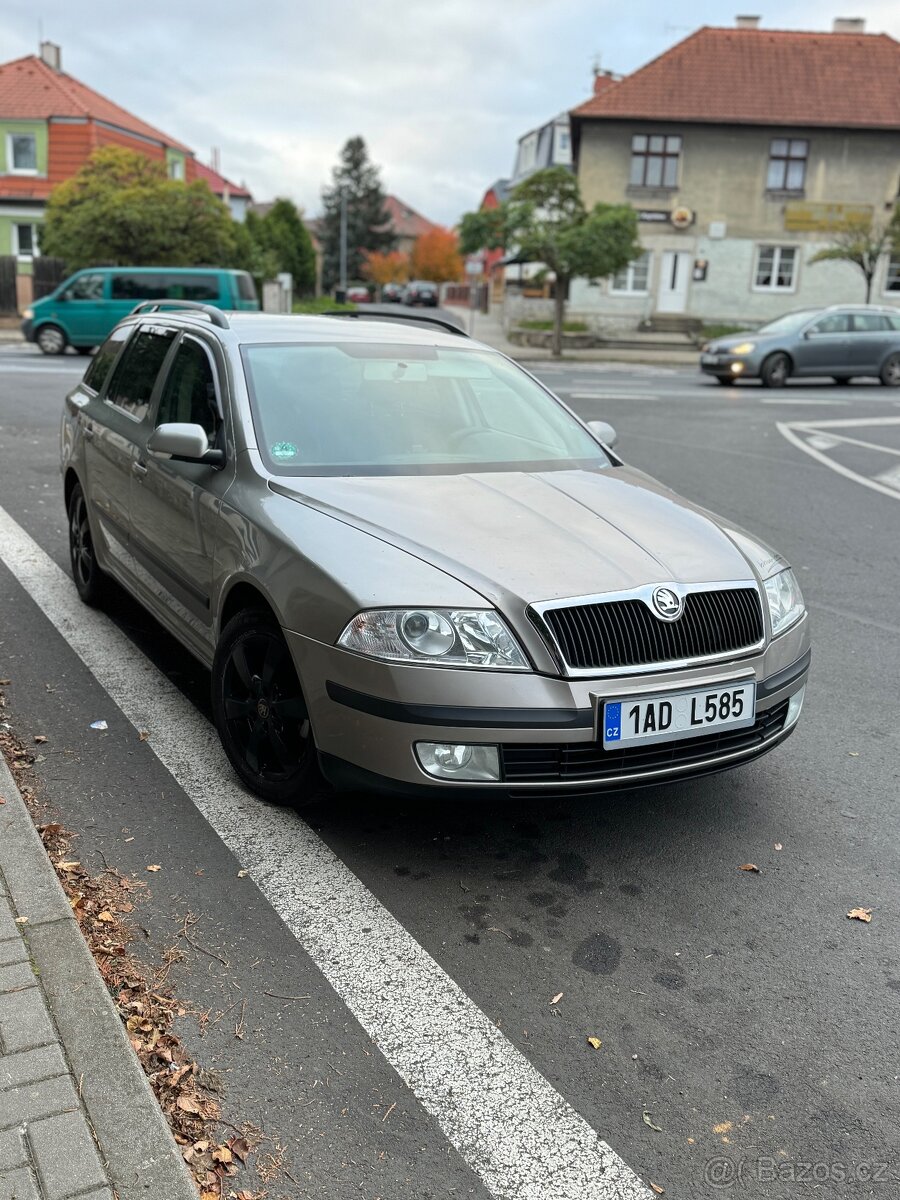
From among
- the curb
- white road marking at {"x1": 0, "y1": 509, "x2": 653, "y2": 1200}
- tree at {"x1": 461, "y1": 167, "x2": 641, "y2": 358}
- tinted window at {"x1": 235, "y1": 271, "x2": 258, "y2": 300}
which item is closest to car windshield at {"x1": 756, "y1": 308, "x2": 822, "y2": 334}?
tree at {"x1": 461, "y1": 167, "x2": 641, "y2": 358}

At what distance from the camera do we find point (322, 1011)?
111 inches

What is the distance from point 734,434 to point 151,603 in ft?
36.8

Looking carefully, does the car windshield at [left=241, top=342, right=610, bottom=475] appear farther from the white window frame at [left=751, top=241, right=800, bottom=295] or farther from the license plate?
the white window frame at [left=751, top=241, right=800, bottom=295]

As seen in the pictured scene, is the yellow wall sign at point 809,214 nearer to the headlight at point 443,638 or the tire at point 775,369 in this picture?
the tire at point 775,369

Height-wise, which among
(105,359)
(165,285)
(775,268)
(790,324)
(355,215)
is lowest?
(105,359)

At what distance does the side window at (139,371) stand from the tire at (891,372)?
21.2 metres

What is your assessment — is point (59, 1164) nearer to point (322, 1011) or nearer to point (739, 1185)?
A: point (322, 1011)

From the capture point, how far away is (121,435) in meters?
5.41

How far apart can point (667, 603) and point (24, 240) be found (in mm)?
46062

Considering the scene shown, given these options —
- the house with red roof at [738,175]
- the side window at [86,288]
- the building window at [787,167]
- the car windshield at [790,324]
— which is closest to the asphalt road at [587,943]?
the car windshield at [790,324]

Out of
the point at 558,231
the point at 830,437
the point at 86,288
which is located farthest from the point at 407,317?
the point at 558,231

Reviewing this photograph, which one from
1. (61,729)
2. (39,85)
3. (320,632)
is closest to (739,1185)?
(320,632)

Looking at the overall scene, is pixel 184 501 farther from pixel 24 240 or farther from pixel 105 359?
pixel 24 240

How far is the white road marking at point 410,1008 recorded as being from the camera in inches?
92.8
